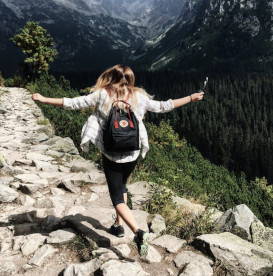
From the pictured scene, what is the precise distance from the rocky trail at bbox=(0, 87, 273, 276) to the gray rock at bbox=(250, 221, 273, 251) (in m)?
0.02

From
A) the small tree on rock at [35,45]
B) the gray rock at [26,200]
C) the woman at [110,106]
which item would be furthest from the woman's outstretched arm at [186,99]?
the small tree on rock at [35,45]

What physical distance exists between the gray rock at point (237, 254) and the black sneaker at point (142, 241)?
1083 millimetres

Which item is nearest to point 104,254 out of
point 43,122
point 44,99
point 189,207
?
point 44,99

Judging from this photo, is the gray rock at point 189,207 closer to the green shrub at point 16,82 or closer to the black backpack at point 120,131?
the black backpack at point 120,131

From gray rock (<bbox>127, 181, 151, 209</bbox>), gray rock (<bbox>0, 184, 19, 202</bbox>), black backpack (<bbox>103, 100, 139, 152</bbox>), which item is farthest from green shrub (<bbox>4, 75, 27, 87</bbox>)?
black backpack (<bbox>103, 100, 139, 152</bbox>)

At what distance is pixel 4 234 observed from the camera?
6.88m

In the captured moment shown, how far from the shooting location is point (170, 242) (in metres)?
6.43

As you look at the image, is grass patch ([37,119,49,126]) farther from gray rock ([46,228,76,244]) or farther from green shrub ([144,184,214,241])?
gray rock ([46,228,76,244])

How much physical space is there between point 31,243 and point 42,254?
0.46 metres

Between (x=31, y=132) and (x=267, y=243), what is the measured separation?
450 inches

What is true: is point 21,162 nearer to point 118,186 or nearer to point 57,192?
point 57,192

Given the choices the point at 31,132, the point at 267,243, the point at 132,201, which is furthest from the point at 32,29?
the point at 267,243

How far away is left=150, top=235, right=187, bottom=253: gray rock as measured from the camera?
6.23 meters

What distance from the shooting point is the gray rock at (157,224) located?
281 inches
